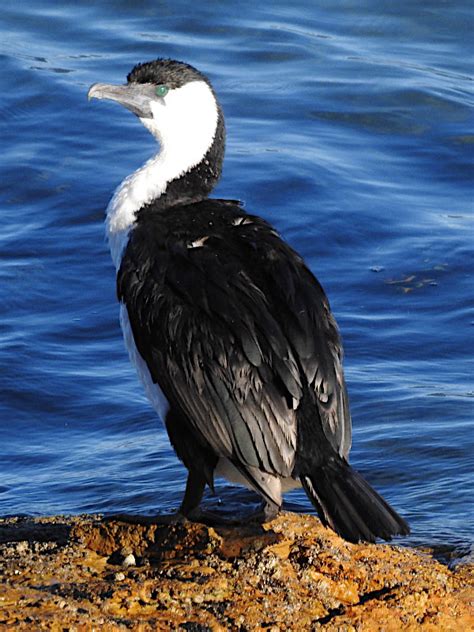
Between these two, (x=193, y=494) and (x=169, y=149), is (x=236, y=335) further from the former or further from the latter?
(x=169, y=149)

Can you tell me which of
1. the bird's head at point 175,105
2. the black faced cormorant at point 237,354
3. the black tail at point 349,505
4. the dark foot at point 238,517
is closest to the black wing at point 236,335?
the black faced cormorant at point 237,354

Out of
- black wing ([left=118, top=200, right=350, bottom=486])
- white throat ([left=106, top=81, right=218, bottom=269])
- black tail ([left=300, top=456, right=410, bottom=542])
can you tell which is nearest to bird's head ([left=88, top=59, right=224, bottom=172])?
white throat ([left=106, top=81, right=218, bottom=269])

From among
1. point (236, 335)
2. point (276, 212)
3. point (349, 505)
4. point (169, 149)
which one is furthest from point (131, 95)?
point (276, 212)

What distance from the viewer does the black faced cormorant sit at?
4.86 meters

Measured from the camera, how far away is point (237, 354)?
4996 millimetres

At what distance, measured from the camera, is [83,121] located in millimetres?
11852

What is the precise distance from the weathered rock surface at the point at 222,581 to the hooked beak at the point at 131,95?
209cm

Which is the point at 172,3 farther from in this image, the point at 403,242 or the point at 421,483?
the point at 421,483

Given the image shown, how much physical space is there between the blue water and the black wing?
1052 millimetres

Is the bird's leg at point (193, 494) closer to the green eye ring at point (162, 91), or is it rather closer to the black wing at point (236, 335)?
the black wing at point (236, 335)

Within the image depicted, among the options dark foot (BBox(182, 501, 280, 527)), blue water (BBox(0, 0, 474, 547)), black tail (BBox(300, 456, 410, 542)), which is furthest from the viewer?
blue water (BBox(0, 0, 474, 547))

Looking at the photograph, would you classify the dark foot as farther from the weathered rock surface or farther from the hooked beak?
the hooked beak

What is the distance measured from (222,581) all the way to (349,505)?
528 mm

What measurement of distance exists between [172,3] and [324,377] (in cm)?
1025
